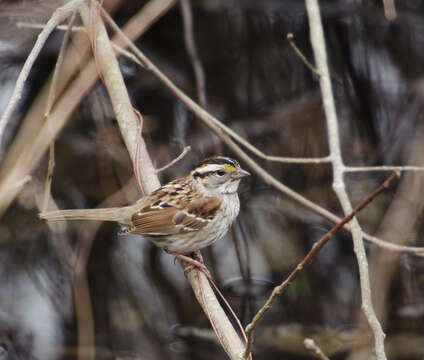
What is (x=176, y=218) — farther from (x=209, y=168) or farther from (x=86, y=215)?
(x=86, y=215)

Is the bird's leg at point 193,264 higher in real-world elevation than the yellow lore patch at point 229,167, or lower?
lower

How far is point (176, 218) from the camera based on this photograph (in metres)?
3.98

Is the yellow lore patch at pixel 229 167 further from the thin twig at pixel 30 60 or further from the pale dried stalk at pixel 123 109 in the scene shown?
the thin twig at pixel 30 60

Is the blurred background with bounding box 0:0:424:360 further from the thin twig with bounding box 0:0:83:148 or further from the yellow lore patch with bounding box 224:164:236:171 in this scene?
the thin twig with bounding box 0:0:83:148

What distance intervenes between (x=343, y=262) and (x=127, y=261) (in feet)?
6.52

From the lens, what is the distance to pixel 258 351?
541cm

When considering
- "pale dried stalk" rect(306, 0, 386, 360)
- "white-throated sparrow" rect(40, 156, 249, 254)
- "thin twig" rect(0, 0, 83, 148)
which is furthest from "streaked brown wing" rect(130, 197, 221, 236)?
"thin twig" rect(0, 0, 83, 148)

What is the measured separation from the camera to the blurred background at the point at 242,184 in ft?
18.0

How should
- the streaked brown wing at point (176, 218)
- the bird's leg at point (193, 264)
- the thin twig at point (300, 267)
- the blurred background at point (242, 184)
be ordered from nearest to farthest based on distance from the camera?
the thin twig at point (300, 267)
the bird's leg at point (193, 264)
the streaked brown wing at point (176, 218)
the blurred background at point (242, 184)

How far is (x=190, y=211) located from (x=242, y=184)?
239cm

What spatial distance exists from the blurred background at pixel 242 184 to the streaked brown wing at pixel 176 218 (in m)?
1.28

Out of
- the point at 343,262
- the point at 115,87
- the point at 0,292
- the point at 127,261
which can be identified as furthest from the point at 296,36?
the point at 0,292

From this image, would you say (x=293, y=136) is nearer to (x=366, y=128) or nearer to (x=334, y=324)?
(x=366, y=128)

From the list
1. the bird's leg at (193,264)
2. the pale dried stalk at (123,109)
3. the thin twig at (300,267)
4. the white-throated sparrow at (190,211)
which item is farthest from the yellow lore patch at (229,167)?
the thin twig at (300,267)
